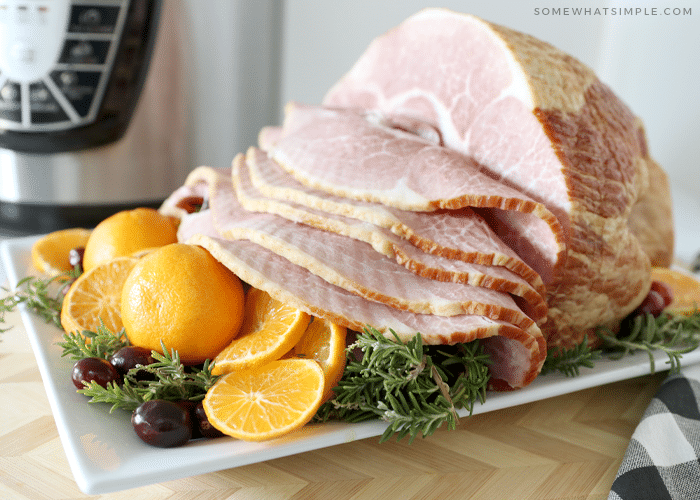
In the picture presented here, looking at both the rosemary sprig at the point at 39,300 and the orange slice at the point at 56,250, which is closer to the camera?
the rosemary sprig at the point at 39,300

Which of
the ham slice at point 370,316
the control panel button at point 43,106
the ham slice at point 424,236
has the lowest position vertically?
the ham slice at point 370,316

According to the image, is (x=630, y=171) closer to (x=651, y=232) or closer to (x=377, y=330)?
(x=651, y=232)

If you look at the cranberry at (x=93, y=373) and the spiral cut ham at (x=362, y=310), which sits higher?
the spiral cut ham at (x=362, y=310)

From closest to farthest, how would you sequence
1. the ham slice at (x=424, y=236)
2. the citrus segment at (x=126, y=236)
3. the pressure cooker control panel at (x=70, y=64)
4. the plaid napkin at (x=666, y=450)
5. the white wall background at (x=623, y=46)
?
the plaid napkin at (x=666, y=450)
the ham slice at (x=424, y=236)
the citrus segment at (x=126, y=236)
the pressure cooker control panel at (x=70, y=64)
the white wall background at (x=623, y=46)

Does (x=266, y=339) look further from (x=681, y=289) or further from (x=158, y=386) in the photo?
(x=681, y=289)

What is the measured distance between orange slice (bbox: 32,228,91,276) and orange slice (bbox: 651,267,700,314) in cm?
122

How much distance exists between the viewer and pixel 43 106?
5.02 ft

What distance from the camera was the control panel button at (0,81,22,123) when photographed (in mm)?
1514

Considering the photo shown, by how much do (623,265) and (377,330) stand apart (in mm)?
495

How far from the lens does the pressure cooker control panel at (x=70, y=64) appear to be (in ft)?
4.81

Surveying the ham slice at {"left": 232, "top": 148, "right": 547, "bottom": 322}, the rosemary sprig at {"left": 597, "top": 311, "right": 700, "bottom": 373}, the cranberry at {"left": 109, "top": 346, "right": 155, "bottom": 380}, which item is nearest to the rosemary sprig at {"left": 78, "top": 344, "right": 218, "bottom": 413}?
the cranberry at {"left": 109, "top": 346, "right": 155, "bottom": 380}

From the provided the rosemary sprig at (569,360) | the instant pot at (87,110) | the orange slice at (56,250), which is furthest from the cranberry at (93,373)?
the instant pot at (87,110)

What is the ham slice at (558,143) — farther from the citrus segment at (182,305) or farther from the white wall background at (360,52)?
the white wall background at (360,52)

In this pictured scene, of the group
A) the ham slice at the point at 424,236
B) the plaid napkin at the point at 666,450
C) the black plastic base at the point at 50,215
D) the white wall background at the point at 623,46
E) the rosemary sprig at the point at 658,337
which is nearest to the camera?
the plaid napkin at the point at 666,450
